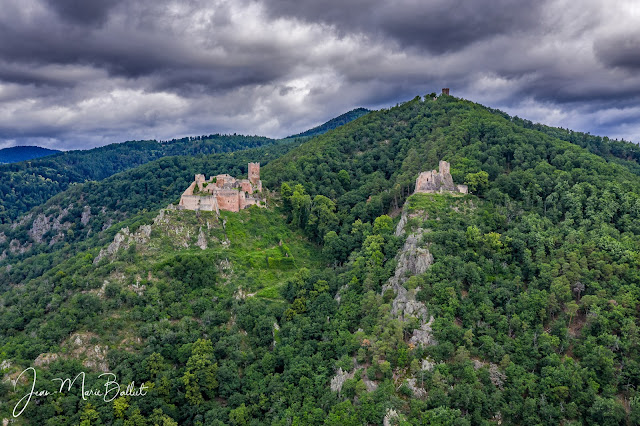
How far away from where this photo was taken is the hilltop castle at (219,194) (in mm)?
100750

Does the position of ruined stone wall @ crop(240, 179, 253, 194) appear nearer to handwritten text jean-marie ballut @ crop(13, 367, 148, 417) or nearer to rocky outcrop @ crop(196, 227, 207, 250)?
rocky outcrop @ crop(196, 227, 207, 250)

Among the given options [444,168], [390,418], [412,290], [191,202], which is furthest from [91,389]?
[444,168]

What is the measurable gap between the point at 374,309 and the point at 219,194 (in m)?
46.1

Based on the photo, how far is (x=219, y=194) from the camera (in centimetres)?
10550

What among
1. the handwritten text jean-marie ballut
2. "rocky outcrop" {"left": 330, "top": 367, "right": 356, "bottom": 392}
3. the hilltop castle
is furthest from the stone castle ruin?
the handwritten text jean-marie ballut

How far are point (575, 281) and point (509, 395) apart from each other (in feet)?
81.3

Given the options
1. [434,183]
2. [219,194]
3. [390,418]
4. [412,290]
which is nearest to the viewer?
[390,418]

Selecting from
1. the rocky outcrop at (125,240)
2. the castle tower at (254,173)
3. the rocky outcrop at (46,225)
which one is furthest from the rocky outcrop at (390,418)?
the rocky outcrop at (46,225)

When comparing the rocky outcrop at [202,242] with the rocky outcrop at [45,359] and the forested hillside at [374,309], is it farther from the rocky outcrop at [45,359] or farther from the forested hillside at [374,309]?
the rocky outcrop at [45,359]

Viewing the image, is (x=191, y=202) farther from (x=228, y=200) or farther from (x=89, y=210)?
(x=89, y=210)

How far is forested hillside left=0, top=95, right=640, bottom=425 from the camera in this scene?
217 ft

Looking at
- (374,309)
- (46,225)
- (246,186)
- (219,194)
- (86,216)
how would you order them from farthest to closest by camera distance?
(86,216) < (46,225) < (246,186) < (219,194) < (374,309)

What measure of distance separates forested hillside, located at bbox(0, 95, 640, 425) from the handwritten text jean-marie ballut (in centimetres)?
114

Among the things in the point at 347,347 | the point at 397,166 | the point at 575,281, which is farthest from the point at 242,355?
the point at 397,166
